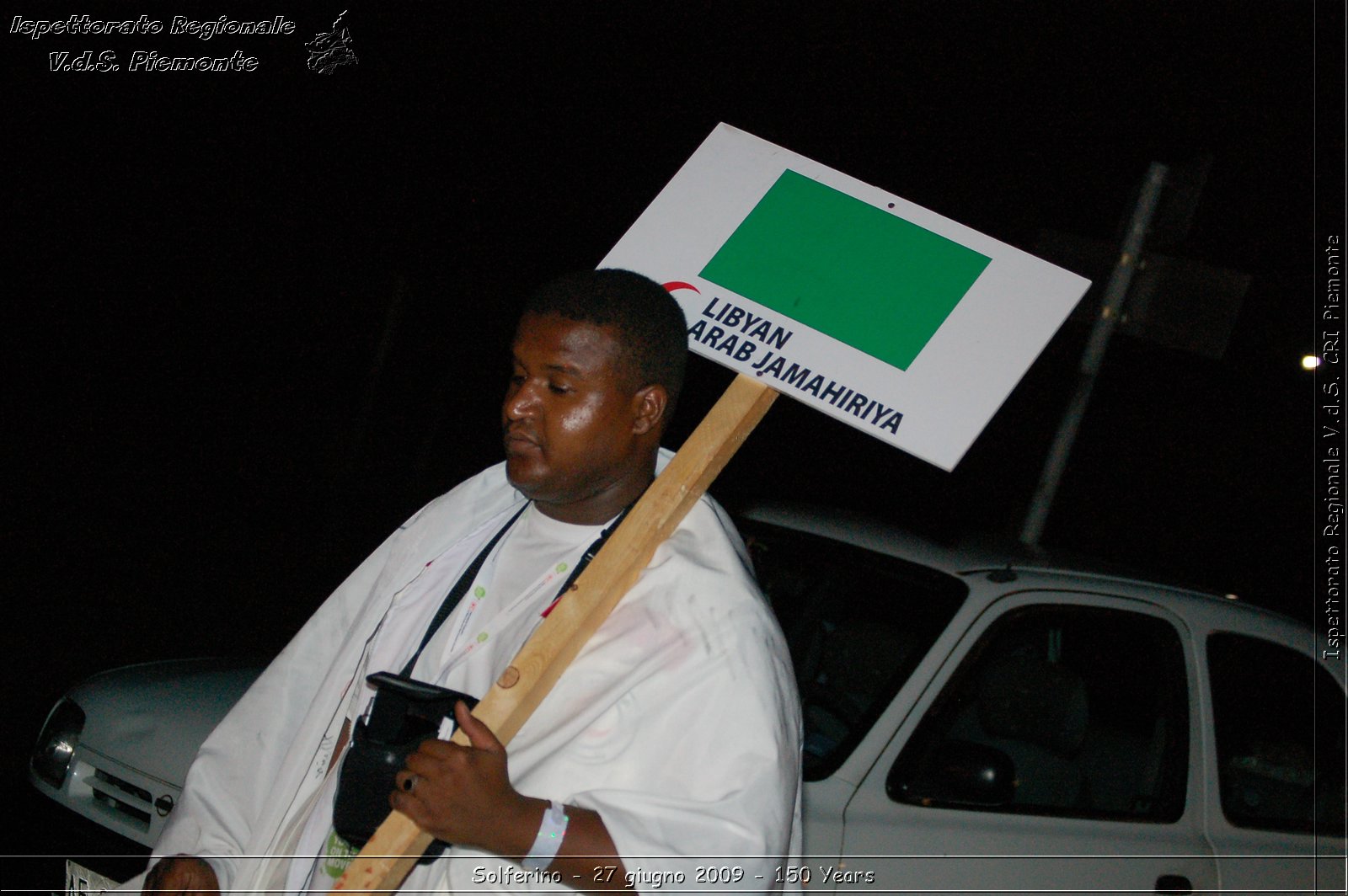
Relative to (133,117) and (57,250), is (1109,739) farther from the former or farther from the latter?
(57,250)

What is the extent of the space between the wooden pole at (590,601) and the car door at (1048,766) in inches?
59.6

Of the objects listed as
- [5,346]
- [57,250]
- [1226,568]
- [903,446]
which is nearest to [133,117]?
[57,250]

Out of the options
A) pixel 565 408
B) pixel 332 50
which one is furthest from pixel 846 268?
pixel 332 50

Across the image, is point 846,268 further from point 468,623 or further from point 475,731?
point 475,731

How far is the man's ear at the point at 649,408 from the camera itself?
6.55 feet

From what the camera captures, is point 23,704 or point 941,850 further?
point 23,704

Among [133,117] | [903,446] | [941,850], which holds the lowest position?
[941,850]

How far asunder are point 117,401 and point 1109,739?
878cm

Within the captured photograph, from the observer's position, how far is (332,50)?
24.9ft

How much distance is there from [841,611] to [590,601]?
2067 mm

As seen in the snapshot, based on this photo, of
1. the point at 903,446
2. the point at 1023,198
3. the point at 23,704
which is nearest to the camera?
the point at 903,446

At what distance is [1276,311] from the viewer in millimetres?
13273

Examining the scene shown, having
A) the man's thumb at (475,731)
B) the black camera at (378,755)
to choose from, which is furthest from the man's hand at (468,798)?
the black camera at (378,755)

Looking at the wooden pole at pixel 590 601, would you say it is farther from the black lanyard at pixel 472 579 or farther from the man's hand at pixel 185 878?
the man's hand at pixel 185 878
